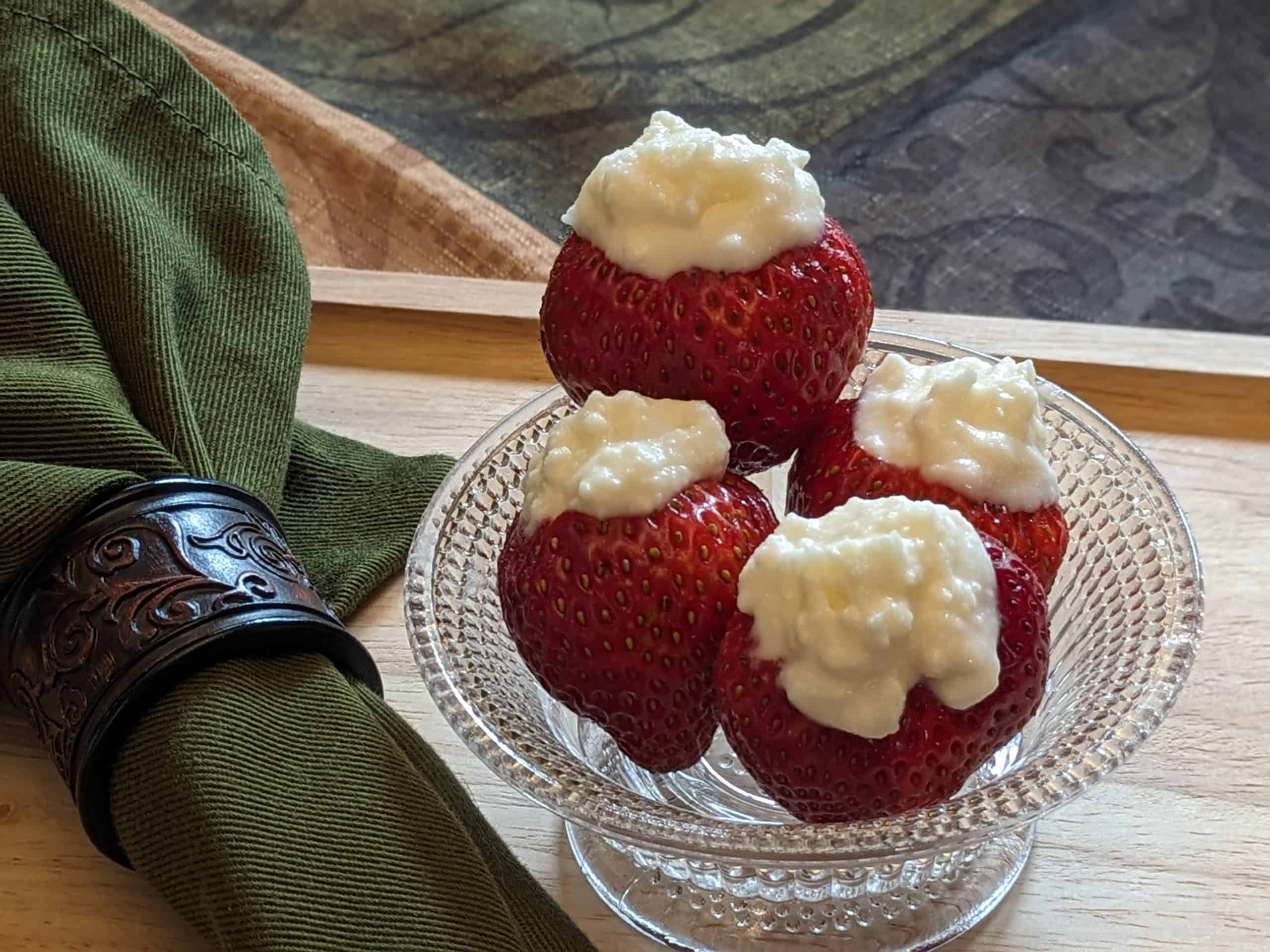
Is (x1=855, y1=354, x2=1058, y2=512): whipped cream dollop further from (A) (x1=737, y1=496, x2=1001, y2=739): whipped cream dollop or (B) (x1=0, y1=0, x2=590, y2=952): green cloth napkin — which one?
(B) (x1=0, y1=0, x2=590, y2=952): green cloth napkin

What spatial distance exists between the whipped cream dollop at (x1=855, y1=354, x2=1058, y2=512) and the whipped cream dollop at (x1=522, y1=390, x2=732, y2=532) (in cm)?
6

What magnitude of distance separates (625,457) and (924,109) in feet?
3.95

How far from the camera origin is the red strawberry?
0.49 m

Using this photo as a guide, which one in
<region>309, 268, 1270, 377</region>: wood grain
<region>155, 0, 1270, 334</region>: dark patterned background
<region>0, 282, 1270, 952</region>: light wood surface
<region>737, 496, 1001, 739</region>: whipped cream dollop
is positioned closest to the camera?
<region>737, 496, 1001, 739</region>: whipped cream dollop

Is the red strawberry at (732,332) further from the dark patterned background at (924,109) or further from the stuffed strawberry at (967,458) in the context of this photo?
the dark patterned background at (924,109)

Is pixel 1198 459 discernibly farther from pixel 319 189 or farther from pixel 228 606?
pixel 319 189

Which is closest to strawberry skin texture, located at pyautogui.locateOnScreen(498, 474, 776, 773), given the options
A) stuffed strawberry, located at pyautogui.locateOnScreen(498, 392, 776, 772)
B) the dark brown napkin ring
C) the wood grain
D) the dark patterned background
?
stuffed strawberry, located at pyautogui.locateOnScreen(498, 392, 776, 772)

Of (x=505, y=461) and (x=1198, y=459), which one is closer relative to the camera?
(x=505, y=461)

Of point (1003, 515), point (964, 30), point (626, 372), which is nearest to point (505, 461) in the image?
point (626, 372)

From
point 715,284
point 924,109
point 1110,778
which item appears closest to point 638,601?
point 715,284

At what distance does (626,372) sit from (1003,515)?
144mm

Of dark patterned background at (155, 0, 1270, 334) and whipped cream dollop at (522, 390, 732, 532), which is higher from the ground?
whipped cream dollop at (522, 390, 732, 532)

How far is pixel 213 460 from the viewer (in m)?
0.63

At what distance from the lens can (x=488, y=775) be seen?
23.8 inches
